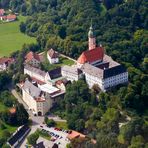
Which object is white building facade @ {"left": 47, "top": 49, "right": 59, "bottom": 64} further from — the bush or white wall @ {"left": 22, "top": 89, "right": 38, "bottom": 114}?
the bush

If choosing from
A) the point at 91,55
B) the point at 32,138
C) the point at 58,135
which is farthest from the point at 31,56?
the point at 32,138

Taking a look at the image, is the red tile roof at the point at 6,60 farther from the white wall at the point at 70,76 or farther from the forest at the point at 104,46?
the white wall at the point at 70,76

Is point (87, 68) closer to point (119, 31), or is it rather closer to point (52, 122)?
point (52, 122)

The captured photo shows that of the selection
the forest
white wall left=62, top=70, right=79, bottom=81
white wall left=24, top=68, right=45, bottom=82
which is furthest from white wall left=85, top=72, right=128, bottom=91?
white wall left=24, top=68, right=45, bottom=82

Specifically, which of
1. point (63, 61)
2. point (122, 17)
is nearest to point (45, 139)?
point (63, 61)

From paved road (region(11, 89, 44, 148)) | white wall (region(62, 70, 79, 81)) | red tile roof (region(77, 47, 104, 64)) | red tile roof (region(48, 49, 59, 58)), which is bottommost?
paved road (region(11, 89, 44, 148))

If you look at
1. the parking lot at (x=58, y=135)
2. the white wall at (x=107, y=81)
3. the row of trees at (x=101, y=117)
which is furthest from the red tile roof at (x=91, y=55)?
the parking lot at (x=58, y=135)

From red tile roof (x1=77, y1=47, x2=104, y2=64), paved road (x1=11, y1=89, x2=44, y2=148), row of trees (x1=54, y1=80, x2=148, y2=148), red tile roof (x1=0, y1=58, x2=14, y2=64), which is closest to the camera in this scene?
row of trees (x1=54, y1=80, x2=148, y2=148)
